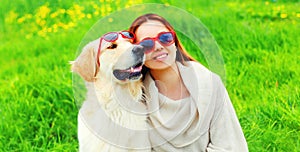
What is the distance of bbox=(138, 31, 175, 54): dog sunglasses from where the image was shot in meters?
2.17

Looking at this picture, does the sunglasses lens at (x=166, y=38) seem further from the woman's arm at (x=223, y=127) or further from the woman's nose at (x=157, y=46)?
the woman's arm at (x=223, y=127)

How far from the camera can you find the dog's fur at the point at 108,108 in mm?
2268

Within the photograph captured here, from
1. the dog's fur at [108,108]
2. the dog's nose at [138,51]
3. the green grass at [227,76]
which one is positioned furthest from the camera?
the green grass at [227,76]

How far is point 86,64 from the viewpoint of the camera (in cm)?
226

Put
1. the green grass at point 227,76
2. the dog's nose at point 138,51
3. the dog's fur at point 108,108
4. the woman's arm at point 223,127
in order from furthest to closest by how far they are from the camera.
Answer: the green grass at point 227,76, the woman's arm at point 223,127, the dog's fur at point 108,108, the dog's nose at point 138,51

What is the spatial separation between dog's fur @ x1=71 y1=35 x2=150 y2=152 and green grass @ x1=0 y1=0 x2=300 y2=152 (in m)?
0.70

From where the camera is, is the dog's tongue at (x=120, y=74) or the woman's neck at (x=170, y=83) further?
the woman's neck at (x=170, y=83)

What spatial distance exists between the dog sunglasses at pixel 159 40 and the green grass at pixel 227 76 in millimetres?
685

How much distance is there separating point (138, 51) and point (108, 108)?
13.6 inches

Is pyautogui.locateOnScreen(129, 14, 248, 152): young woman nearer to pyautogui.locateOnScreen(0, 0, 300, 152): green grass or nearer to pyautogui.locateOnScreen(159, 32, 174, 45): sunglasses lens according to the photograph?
pyautogui.locateOnScreen(159, 32, 174, 45): sunglasses lens

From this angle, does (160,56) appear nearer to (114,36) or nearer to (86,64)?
(114,36)

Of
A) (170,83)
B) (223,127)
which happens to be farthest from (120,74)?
(223,127)

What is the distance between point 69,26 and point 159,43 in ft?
11.4

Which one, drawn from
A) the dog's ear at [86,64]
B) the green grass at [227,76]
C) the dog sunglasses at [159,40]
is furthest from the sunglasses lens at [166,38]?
the green grass at [227,76]
